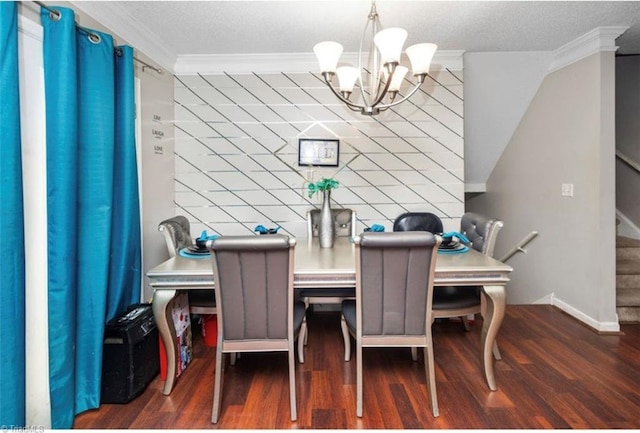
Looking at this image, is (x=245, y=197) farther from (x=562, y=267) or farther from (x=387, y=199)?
(x=562, y=267)

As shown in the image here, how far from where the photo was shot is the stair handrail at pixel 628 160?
3634 millimetres

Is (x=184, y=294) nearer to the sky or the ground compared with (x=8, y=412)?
nearer to the sky

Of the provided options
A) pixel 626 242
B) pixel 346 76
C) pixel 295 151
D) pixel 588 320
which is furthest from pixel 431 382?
pixel 626 242

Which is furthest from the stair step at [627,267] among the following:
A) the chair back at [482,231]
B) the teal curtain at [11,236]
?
the teal curtain at [11,236]

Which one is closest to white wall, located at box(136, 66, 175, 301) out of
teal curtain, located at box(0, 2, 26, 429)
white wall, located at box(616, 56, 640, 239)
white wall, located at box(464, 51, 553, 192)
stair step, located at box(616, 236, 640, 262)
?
teal curtain, located at box(0, 2, 26, 429)

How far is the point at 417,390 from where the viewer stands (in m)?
2.01

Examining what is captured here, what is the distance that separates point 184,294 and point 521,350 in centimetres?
245

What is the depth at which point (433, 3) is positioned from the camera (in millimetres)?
2328

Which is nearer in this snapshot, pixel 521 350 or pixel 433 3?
pixel 433 3

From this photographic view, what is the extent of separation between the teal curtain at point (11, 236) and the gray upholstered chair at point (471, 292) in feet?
6.92

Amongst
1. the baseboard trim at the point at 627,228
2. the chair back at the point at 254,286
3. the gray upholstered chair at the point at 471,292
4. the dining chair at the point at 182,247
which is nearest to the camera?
the chair back at the point at 254,286

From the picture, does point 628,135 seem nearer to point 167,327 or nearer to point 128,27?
point 167,327

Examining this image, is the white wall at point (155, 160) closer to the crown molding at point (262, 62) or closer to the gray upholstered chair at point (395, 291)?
the crown molding at point (262, 62)

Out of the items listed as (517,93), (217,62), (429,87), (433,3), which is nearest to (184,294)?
(217,62)
